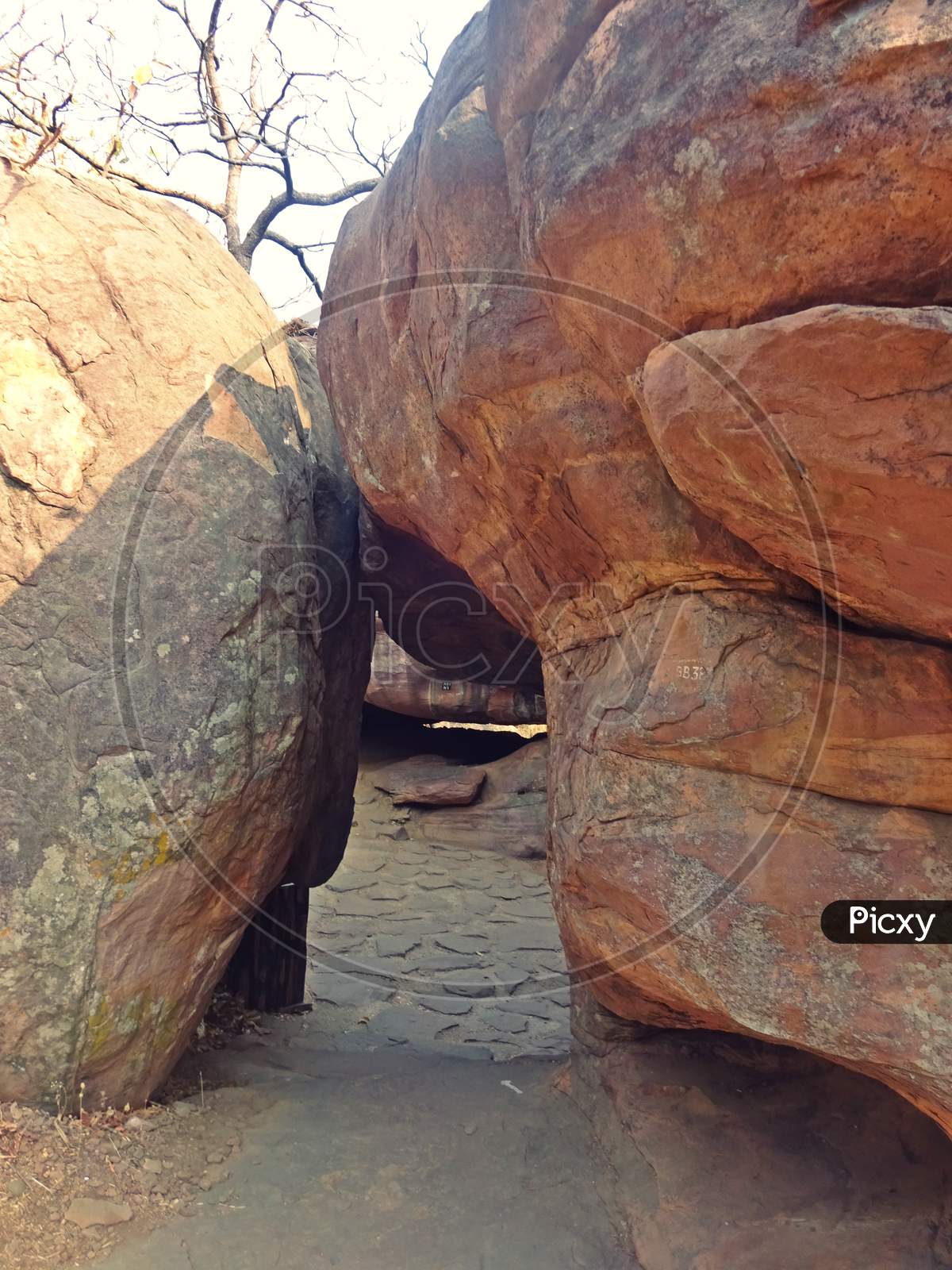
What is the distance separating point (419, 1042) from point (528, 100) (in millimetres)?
4192

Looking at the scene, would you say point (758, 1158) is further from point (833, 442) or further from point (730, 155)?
point (730, 155)

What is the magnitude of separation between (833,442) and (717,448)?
0.91 ft

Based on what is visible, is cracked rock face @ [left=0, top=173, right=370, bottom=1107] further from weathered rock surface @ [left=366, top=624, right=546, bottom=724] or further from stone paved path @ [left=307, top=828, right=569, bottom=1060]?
weathered rock surface @ [left=366, top=624, right=546, bottom=724]

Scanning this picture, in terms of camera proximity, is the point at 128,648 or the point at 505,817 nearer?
the point at 128,648

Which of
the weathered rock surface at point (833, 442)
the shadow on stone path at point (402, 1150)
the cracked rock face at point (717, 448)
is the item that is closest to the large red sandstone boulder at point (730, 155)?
the cracked rock face at point (717, 448)

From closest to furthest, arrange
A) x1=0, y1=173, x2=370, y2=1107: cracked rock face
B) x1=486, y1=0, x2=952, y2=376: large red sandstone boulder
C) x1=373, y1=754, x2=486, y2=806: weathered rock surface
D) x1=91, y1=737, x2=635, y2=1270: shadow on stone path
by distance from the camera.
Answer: x1=486, y1=0, x2=952, y2=376: large red sandstone boulder < x1=91, y1=737, x2=635, y2=1270: shadow on stone path < x1=0, y1=173, x2=370, y2=1107: cracked rock face < x1=373, y1=754, x2=486, y2=806: weathered rock surface

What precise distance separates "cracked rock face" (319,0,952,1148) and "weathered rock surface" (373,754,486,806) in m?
5.74

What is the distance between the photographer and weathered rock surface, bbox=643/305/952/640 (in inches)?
66.2

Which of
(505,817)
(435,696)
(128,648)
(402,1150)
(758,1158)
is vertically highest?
(128,648)

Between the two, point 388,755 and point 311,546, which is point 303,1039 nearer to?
point 311,546

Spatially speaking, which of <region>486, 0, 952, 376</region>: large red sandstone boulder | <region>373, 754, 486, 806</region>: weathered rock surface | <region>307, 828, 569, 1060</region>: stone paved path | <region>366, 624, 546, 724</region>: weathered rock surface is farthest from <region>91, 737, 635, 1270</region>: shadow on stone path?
<region>366, 624, 546, 724</region>: weathered rock surface

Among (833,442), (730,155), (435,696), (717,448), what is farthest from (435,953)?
(730,155)

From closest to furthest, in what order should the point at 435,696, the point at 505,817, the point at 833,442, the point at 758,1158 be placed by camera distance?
the point at 833,442, the point at 758,1158, the point at 505,817, the point at 435,696

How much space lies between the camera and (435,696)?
9.43m
